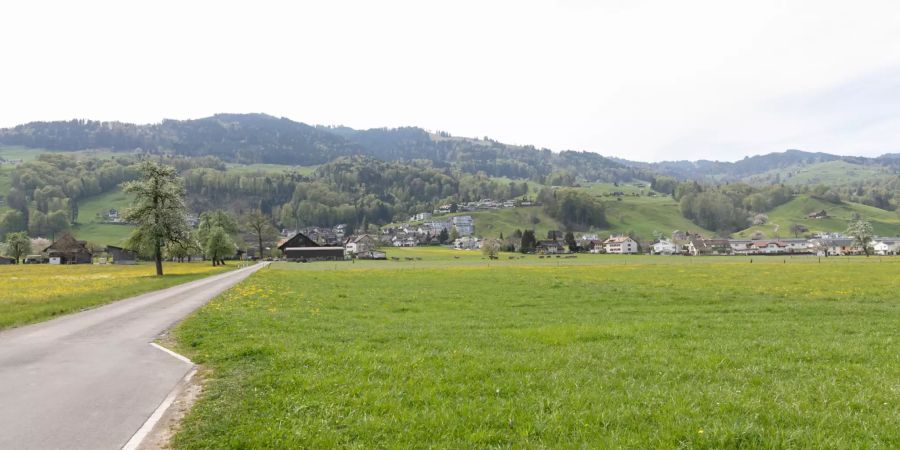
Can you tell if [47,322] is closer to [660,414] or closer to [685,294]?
[660,414]

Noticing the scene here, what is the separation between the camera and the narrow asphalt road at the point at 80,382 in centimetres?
818

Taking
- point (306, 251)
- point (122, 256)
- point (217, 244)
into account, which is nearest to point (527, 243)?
point (306, 251)

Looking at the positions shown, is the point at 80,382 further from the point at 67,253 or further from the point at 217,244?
the point at 67,253

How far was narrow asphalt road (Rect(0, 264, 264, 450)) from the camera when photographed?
8180 millimetres

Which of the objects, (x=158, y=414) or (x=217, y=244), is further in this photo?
(x=217, y=244)

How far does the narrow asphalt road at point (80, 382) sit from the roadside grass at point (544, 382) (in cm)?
118

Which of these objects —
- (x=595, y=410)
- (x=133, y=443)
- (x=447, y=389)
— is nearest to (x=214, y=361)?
(x=133, y=443)

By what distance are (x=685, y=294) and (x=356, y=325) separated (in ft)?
78.8

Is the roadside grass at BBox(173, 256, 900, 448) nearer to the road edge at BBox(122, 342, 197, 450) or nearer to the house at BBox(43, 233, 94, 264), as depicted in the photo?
the road edge at BBox(122, 342, 197, 450)

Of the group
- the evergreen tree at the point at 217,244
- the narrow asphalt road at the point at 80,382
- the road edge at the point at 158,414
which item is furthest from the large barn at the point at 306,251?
the road edge at the point at 158,414

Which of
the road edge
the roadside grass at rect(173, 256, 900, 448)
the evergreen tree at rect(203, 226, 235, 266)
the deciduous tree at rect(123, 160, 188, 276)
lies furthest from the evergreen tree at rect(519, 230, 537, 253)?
the road edge

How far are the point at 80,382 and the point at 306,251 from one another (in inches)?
5846

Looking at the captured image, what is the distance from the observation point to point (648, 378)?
1106 cm

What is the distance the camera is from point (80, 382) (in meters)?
11.2
